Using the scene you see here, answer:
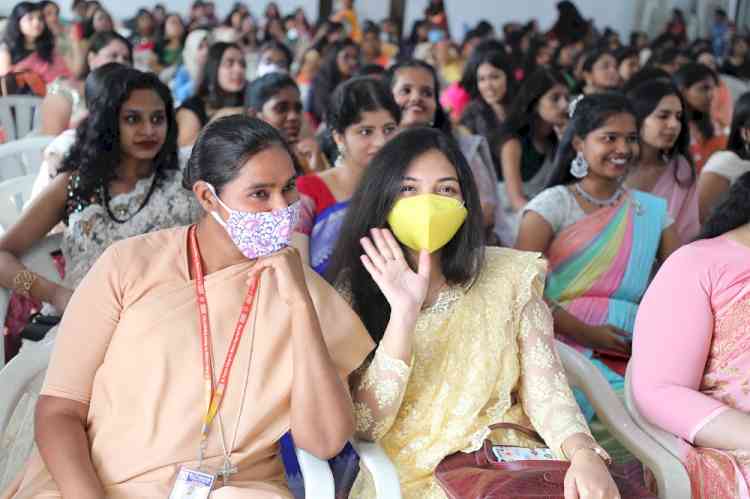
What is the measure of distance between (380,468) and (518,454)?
266mm

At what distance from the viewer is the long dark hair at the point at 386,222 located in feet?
→ 6.81

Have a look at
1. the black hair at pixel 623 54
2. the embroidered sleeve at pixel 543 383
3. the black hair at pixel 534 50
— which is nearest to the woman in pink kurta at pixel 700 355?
the embroidered sleeve at pixel 543 383

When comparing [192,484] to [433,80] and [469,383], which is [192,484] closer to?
[469,383]

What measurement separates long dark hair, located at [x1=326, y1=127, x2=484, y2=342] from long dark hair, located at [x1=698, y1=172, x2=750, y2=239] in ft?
1.74

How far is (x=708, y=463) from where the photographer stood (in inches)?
77.9

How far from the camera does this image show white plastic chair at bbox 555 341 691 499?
1963 millimetres

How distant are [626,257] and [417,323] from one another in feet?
3.61

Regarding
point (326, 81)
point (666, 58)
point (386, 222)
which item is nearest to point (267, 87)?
point (386, 222)

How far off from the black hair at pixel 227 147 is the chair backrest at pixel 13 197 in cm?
106

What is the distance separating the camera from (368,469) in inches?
73.4

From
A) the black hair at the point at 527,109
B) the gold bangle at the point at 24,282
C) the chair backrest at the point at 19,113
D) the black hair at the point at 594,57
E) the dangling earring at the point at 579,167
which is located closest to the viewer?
the gold bangle at the point at 24,282

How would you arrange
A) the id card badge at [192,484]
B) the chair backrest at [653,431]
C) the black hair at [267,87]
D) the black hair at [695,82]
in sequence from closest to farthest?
the id card badge at [192,484], the chair backrest at [653,431], the black hair at [267,87], the black hair at [695,82]

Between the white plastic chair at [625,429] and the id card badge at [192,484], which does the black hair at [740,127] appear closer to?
the white plastic chair at [625,429]

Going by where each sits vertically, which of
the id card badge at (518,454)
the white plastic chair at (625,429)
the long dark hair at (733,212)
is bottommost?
the white plastic chair at (625,429)
